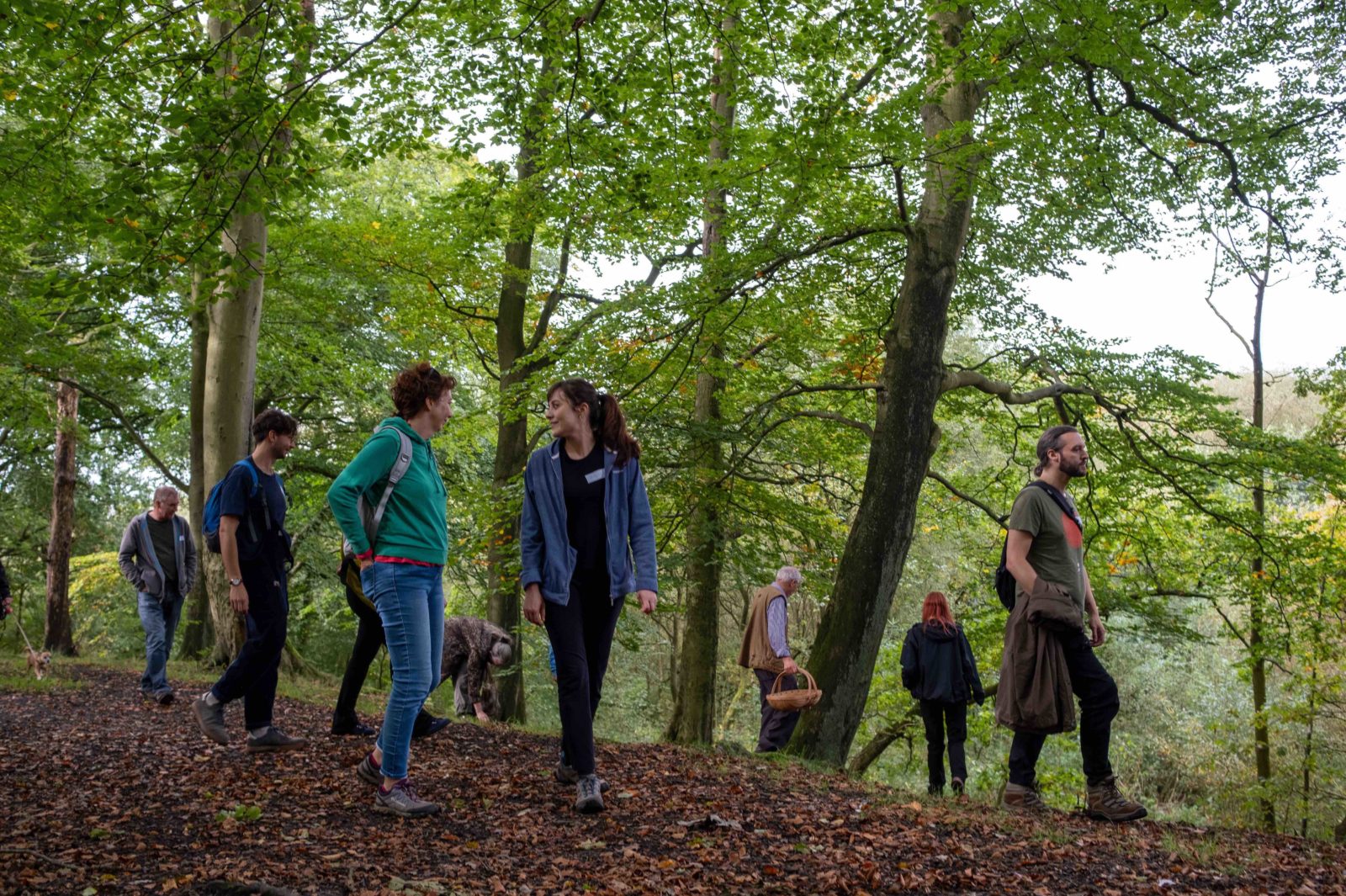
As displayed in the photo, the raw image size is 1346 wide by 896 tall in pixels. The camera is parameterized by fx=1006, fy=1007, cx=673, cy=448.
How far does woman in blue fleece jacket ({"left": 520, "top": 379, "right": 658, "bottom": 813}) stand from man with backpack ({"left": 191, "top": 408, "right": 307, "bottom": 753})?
71.9 inches

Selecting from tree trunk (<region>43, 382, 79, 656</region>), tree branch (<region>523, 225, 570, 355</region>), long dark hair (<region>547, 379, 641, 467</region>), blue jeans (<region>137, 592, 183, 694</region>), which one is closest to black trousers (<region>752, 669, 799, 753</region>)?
long dark hair (<region>547, 379, 641, 467</region>)

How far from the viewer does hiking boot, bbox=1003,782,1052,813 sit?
19.2ft

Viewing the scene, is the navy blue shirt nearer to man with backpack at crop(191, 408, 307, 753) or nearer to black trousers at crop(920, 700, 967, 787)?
man with backpack at crop(191, 408, 307, 753)

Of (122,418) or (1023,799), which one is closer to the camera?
(1023,799)

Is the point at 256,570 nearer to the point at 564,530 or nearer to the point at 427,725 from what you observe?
the point at 427,725

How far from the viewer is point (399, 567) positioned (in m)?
4.42

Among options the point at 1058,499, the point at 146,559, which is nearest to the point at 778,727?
the point at 1058,499

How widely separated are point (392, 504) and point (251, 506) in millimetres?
1706

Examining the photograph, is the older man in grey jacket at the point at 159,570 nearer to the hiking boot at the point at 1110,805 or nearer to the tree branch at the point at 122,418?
the tree branch at the point at 122,418

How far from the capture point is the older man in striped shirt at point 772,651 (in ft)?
29.2

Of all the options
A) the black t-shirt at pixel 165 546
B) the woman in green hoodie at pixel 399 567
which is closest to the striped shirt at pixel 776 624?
the woman in green hoodie at pixel 399 567

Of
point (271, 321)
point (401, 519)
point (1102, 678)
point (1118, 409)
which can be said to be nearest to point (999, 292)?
point (1118, 409)

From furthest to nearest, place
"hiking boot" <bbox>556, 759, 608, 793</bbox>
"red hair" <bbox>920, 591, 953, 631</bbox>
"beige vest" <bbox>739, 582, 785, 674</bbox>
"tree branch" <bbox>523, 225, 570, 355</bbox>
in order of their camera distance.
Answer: "tree branch" <bbox>523, 225, 570, 355</bbox> < "beige vest" <bbox>739, 582, 785, 674</bbox> < "red hair" <bbox>920, 591, 953, 631</bbox> < "hiking boot" <bbox>556, 759, 608, 793</bbox>

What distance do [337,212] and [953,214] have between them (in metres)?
13.0
